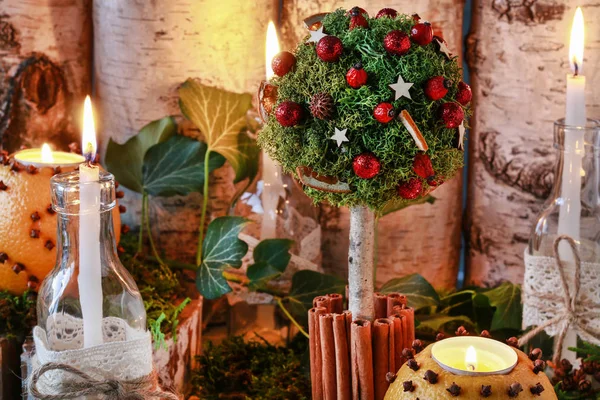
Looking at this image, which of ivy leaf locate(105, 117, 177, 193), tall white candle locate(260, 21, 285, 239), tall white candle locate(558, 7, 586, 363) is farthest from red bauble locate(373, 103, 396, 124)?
ivy leaf locate(105, 117, 177, 193)

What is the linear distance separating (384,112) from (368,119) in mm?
24

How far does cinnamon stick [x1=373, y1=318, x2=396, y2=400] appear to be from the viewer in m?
1.01

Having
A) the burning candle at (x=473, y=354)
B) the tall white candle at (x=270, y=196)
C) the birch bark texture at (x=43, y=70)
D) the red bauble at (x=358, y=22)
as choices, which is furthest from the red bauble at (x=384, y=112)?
the birch bark texture at (x=43, y=70)

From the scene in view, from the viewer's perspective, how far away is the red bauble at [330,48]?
35.8 inches

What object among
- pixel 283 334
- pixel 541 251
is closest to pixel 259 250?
pixel 283 334

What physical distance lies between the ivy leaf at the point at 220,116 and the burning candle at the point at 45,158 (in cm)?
22

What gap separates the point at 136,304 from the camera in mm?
979

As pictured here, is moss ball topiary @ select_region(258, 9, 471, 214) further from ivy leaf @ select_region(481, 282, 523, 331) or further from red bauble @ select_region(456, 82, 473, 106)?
ivy leaf @ select_region(481, 282, 523, 331)

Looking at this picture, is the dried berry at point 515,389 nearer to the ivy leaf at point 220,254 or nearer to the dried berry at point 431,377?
the dried berry at point 431,377

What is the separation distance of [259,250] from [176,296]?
0.16 meters

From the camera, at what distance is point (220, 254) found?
1286 mm

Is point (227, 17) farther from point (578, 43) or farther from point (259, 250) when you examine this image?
point (578, 43)

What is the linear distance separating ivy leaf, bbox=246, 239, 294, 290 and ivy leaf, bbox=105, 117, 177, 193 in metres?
0.27

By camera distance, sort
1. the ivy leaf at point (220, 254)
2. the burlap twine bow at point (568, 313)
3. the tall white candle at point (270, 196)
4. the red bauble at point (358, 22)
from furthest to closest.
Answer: the tall white candle at point (270, 196), the ivy leaf at point (220, 254), the burlap twine bow at point (568, 313), the red bauble at point (358, 22)
